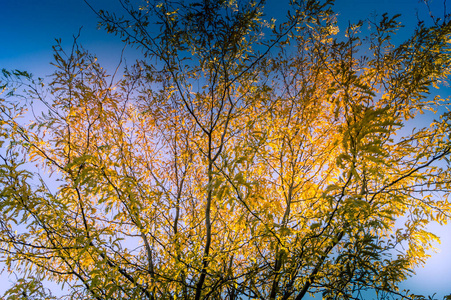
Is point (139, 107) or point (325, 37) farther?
point (139, 107)

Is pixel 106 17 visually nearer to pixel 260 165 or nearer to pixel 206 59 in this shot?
pixel 206 59

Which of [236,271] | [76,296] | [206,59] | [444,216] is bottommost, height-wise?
[76,296]

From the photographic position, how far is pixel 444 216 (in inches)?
79.7

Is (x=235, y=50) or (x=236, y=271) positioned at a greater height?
(x=235, y=50)

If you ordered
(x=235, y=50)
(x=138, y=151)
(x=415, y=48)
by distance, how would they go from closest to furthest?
(x=235, y=50) < (x=415, y=48) < (x=138, y=151)

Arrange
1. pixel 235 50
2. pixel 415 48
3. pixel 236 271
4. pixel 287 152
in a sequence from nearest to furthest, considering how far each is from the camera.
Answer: pixel 235 50 → pixel 415 48 → pixel 287 152 → pixel 236 271

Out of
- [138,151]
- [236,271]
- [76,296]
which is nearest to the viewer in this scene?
[76,296]

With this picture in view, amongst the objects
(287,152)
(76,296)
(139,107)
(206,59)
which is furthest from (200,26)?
(76,296)

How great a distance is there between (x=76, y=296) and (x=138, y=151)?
1589 mm

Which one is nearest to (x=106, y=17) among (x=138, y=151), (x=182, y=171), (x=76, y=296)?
(x=138, y=151)

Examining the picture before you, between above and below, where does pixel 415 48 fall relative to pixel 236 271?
above

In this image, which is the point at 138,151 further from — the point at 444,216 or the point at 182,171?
the point at 444,216

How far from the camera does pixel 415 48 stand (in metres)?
2.05

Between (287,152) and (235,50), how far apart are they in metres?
1.10
